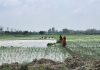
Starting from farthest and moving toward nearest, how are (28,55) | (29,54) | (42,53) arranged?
1. (42,53)
2. (29,54)
3. (28,55)

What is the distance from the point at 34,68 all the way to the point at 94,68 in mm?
2372

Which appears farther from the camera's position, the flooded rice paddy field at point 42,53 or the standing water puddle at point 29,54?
the flooded rice paddy field at point 42,53

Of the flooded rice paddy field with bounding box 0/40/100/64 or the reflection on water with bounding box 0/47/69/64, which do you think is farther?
the flooded rice paddy field with bounding box 0/40/100/64

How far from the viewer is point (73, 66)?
14.3 m

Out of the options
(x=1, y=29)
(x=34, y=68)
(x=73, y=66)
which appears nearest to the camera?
(x=34, y=68)

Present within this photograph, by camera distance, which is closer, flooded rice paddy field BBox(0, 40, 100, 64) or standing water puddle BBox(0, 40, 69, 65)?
standing water puddle BBox(0, 40, 69, 65)

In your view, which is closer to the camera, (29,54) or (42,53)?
(29,54)

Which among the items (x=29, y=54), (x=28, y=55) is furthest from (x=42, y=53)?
(x=28, y=55)

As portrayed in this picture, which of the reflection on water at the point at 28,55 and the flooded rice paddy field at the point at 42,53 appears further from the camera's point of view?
the flooded rice paddy field at the point at 42,53

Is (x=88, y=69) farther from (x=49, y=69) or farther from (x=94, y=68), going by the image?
(x=49, y=69)

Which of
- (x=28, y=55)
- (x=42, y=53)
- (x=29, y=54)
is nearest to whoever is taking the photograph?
(x=28, y=55)

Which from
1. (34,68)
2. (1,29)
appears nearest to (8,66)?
(34,68)

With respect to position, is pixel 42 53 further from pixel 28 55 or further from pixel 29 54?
pixel 28 55

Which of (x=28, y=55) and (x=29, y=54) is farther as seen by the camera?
(x=29, y=54)
